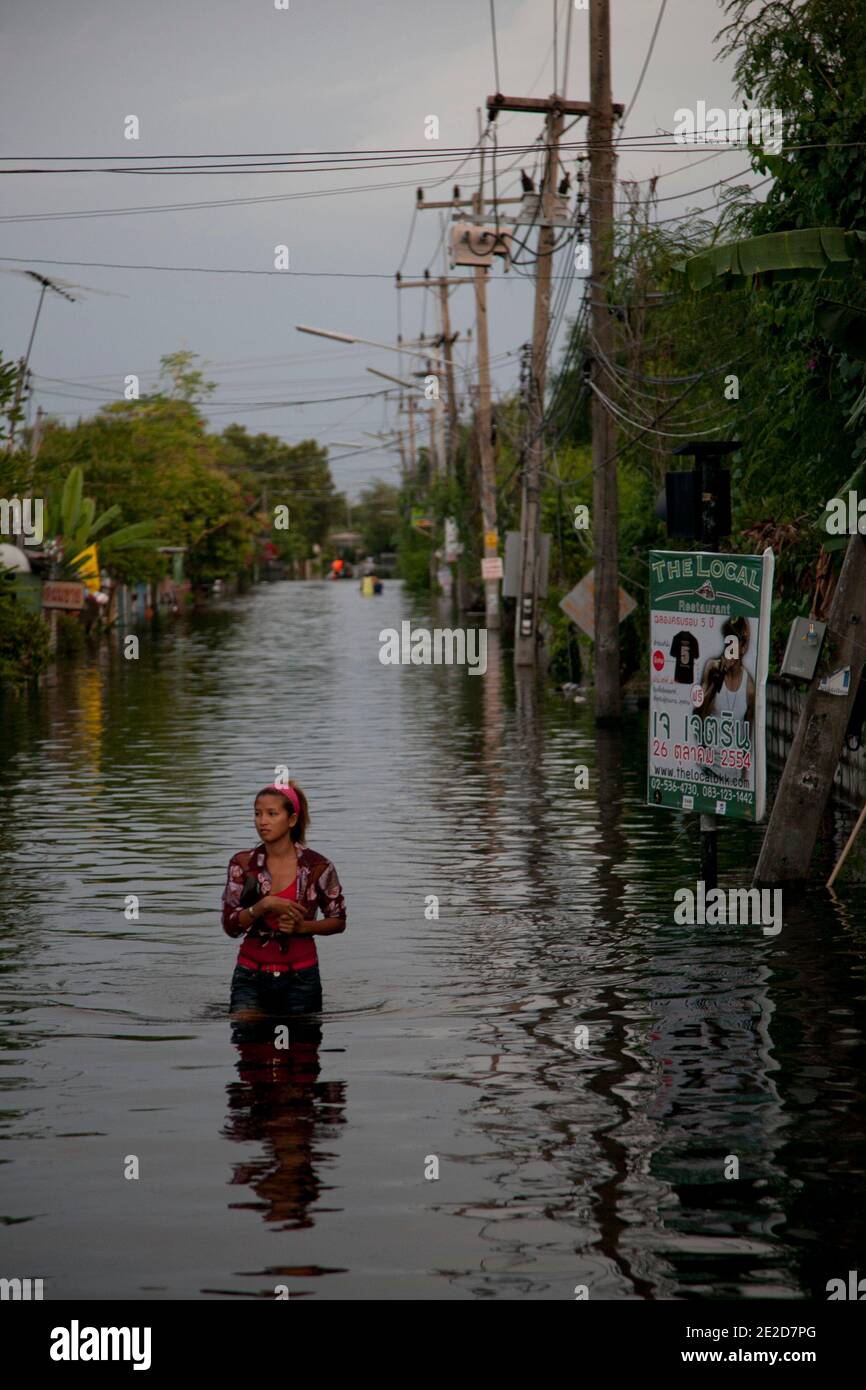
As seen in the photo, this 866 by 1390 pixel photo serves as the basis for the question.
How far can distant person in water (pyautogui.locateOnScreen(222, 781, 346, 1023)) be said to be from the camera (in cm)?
1029

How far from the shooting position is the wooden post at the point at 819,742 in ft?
51.9

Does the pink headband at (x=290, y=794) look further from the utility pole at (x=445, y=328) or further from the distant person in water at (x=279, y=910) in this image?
the utility pole at (x=445, y=328)

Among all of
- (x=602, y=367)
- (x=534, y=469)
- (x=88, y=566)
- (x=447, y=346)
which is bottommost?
(x=88, y=566)

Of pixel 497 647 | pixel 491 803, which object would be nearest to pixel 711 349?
Answer: pixel 491 803

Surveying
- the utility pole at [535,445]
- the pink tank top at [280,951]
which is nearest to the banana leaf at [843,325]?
the pink tank top at [280,951]

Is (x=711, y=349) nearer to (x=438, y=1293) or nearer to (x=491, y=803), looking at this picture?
(x=491, y=803)

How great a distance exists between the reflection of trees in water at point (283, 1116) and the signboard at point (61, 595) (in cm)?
4132

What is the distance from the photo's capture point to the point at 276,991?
10812 mm

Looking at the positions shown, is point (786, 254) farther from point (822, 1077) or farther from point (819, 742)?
point (822, 1077)

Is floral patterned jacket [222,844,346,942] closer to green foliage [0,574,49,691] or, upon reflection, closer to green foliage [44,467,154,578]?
green foliage [0,574,49,691]

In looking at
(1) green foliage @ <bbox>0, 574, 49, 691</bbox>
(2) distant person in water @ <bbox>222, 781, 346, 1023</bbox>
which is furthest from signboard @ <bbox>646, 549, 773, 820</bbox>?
(1) green foliage @ <bbox>0, 574, 49, 691</bbox>

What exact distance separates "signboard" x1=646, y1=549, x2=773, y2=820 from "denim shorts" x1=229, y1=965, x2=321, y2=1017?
190 inches

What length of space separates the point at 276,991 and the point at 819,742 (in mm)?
6505

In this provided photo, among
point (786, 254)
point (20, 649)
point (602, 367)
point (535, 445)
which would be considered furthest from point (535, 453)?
point (786, 254)
